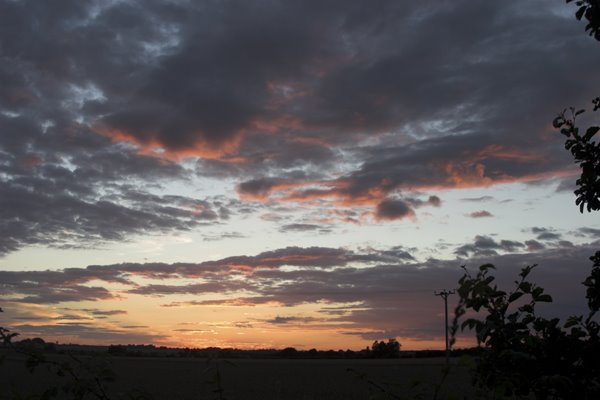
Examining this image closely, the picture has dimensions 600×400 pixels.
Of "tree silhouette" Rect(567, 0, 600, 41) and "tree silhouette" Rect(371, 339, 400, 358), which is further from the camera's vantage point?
"tree silhouette" Rect(371, 339, 400, 358)

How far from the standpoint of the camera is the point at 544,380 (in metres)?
2.57

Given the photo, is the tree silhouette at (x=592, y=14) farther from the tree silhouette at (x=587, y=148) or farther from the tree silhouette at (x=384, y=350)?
the tree silhouette at (x=384, y=350)

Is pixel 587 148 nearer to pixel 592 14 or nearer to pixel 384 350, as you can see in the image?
pixel 592 14

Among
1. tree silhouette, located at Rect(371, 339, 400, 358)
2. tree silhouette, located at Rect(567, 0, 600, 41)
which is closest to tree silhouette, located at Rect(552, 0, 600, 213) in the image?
tree silhouette, located at Rect(567, 0, 600, 41)

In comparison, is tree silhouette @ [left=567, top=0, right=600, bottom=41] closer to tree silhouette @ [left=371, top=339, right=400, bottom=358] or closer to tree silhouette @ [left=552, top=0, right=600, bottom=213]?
tree silhouette @ [left=552, top=0, right=600, bottom=213]

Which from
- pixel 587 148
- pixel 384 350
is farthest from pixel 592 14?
pixel 384 350

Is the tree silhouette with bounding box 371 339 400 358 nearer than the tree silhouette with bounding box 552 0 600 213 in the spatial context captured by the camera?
No

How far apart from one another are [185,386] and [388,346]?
83929 mm

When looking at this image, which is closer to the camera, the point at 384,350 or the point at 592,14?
the point at 592,14

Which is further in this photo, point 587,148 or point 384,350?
point 384,350

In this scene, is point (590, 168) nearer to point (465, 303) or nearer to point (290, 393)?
point (465, 303)

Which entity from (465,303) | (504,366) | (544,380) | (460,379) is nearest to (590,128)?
(504,366)

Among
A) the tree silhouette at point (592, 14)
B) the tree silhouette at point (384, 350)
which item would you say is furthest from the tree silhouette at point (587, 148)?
the tree silhouette at point (384, 350)

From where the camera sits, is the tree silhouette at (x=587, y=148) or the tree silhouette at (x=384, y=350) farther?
the tree silhouette at (x=384, y=350)
